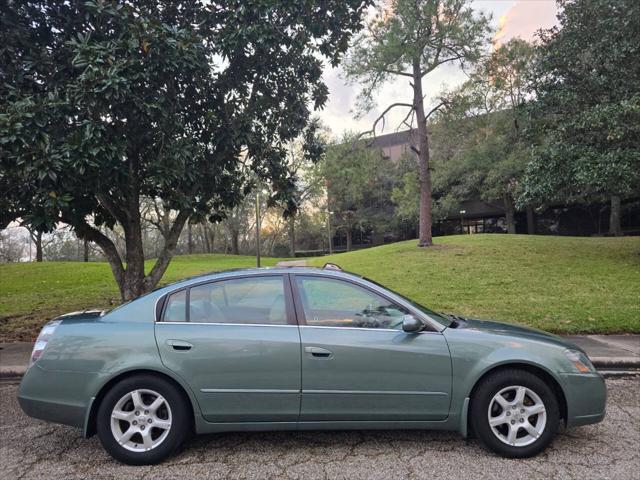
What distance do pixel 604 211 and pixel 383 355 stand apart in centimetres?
3896

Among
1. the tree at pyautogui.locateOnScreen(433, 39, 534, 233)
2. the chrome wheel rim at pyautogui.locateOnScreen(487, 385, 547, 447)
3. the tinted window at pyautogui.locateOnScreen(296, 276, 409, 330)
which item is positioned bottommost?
the chrome wheel rim at pyautogui.locateOnScreen(487, 385, 547, 447)

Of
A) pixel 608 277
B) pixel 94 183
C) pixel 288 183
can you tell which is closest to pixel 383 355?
pixel 94 183

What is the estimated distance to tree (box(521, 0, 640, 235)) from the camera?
36.0ft

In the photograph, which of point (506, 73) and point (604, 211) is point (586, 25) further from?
point (604, 211)

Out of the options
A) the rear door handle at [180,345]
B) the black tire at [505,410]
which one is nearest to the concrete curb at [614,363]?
the black tire at [505,410]

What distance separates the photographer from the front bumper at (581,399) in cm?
331

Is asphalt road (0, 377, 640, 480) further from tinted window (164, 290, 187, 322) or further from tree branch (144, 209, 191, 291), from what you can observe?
tree branch (144, 209, 191, 291)

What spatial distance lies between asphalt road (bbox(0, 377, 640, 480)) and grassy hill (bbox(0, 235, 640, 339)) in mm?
4472

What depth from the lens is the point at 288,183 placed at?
7828 millimetres

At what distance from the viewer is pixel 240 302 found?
3.56m

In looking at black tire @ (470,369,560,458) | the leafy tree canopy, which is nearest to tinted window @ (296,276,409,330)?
black tire @ (470,369,560,458)

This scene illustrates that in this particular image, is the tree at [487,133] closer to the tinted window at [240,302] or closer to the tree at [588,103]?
the tree at [588,103]

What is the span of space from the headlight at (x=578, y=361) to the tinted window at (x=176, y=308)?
308 cm

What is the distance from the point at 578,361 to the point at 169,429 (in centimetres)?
323
